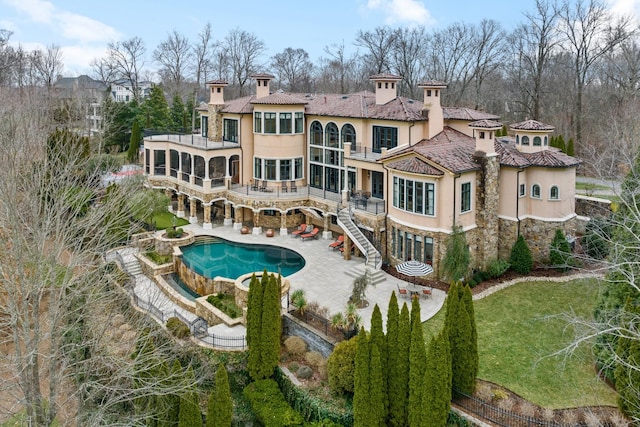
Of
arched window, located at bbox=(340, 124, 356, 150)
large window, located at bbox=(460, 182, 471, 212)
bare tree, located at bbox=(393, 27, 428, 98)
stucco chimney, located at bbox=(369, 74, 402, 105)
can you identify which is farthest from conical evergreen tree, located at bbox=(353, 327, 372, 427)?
bare tree, located at bbox=(393, 27, 428, 98)

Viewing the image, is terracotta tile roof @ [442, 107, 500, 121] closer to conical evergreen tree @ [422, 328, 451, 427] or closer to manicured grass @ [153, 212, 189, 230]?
conical evergreen tree @ [422, 328, 451, 427]

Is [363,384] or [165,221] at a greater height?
[165,221]

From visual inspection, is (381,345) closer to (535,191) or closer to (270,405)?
(270,405)

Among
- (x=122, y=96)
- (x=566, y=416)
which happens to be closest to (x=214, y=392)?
(x=566, y=416)

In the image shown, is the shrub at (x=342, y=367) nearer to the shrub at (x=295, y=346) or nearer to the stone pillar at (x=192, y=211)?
the shrub at (x=295, y=346)

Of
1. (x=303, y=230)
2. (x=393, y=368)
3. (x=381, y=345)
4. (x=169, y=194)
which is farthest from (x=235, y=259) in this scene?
(x=393, y=368)
